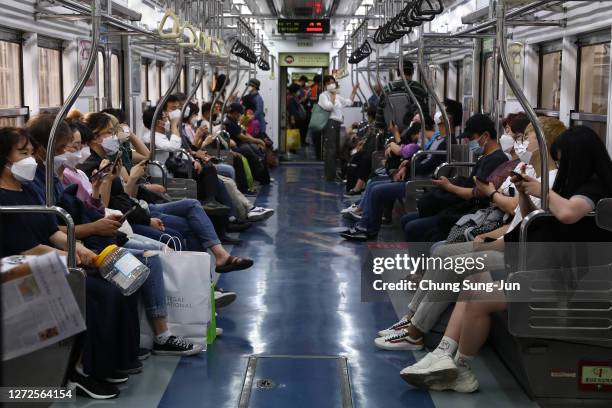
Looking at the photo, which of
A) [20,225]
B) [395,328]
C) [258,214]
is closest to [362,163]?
[258,214]

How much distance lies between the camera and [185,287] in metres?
Answer: 4.34

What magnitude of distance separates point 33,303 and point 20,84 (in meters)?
4.60

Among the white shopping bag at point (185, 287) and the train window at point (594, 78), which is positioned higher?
the train window at point (594, 78)

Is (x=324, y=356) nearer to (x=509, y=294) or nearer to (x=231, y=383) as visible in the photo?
(x=231, y=383)

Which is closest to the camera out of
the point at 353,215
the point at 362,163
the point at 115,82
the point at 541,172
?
the point at 541,172

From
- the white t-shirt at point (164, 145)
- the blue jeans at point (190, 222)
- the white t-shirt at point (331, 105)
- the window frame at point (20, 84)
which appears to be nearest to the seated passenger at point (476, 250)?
the blue jeans at point (190, 222)

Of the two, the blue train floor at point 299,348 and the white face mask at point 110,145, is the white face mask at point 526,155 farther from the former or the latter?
the white face mask at point 110,145

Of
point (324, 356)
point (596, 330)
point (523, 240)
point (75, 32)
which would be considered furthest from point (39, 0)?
point (596, 330)

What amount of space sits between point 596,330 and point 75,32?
5551 millimetres

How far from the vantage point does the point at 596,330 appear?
11.7 ft

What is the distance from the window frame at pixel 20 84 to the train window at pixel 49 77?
50 cm

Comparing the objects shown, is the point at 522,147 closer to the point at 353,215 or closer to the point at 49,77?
the point at 49,77

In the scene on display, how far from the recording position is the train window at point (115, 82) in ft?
28.8

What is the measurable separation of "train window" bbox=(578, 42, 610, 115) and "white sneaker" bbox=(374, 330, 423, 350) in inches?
90.1
